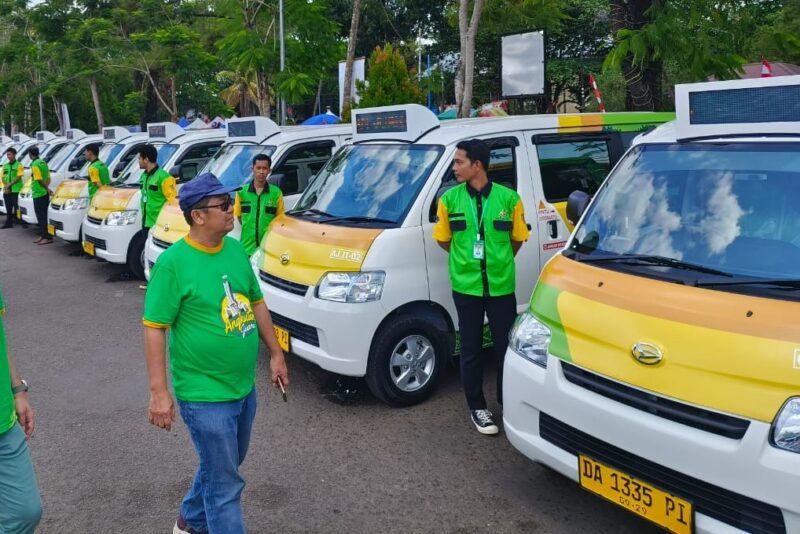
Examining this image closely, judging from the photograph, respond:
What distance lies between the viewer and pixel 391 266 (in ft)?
15.9

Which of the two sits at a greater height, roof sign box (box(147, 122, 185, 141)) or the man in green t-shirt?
roof sign box (box(147, 122, 185, 141))

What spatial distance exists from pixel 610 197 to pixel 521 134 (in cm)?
165

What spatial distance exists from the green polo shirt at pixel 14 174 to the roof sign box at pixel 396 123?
11.5m

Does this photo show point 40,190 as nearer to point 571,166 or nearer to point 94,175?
point 94,175

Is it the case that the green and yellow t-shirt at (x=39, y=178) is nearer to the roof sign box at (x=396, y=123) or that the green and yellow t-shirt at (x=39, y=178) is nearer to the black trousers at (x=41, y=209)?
the black trousers at (x=41, y=209)

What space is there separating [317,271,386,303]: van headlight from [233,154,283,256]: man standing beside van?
212 centimetres

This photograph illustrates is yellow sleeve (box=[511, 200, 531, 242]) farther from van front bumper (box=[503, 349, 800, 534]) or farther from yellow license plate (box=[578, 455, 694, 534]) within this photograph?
yellow license plate (box=[578, 455, 694, 534])

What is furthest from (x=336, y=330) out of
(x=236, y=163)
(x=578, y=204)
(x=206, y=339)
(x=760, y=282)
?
(x=236, y=163)

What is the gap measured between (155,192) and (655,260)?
697 cm

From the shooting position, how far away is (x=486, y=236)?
4402 millimetres

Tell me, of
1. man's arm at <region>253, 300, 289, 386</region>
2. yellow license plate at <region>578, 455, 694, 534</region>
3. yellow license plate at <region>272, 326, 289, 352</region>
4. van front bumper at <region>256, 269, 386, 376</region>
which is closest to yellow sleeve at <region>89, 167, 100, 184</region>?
yellow license plate at <region>272, 326, 289, 352</region>

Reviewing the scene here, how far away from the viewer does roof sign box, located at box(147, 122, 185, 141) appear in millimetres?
10914

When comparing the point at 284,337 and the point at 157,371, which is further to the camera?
the point at 284,337

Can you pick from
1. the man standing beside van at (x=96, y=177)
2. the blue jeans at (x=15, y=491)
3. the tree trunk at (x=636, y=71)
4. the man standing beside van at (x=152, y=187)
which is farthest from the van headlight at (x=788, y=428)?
the man standing beside van at (x=96, y=177)
